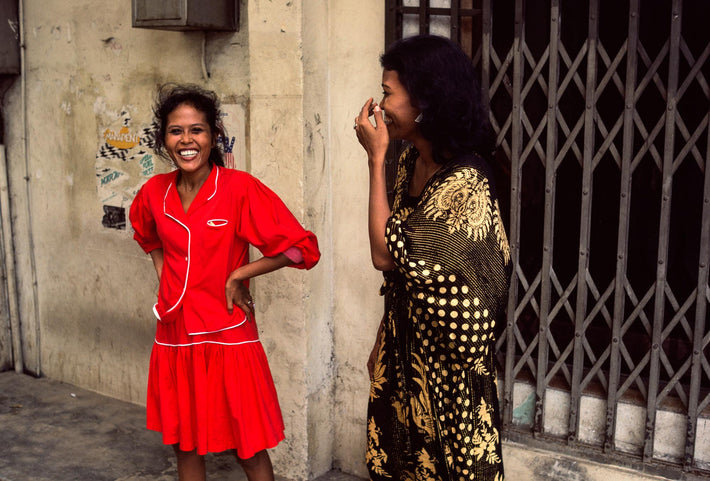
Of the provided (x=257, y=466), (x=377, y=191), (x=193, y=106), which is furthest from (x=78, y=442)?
(x=377, y=191)

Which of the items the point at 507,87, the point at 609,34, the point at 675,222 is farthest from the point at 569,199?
the point at 507,87

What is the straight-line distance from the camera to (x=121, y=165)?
178 inches

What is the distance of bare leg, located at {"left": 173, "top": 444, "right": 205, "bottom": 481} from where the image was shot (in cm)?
301

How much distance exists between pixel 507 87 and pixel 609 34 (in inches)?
52.4

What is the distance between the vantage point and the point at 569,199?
535 cm

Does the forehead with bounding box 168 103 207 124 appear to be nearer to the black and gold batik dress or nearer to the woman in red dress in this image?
the woman in red dress

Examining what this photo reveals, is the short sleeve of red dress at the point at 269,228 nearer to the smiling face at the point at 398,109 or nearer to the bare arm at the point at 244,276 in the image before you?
the bare arm at the point at 244,276

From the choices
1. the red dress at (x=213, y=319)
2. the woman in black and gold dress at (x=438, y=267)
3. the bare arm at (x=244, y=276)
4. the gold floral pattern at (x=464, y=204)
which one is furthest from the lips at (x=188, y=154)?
the gold floral pattern at (x=464, y=204)

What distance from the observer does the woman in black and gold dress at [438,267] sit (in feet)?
6.61

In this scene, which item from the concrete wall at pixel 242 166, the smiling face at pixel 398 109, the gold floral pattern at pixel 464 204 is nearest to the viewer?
the gold floral pattern at pixel 464 204

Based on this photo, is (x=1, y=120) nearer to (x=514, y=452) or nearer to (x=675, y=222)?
(x=514, y=452)

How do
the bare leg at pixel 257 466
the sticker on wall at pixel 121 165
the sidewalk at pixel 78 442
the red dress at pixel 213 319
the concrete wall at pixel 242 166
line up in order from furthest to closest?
the sticker on wall at pixel 121 165 < the sidewalk at pixel 78 442 < the concrete wall at pixel 242 166 < the bare leg at pixel 257 466 < the red dress at pixel 213 319

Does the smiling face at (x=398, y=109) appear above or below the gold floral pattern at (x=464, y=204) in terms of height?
above

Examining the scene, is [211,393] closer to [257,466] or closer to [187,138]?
[257,466]
